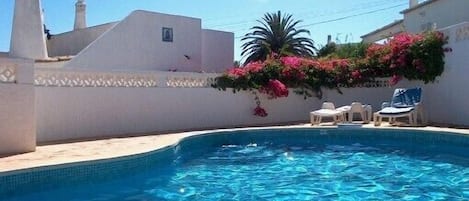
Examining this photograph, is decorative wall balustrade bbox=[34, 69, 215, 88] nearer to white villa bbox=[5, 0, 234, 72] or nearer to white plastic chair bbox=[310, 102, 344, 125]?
white plastic chair bbox=[310, 102, 344, 125]

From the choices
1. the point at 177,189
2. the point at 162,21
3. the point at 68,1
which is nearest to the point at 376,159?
the point at 177,189

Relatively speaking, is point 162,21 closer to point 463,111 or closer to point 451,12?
point 463,111

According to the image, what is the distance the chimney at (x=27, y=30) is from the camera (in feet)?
50.9

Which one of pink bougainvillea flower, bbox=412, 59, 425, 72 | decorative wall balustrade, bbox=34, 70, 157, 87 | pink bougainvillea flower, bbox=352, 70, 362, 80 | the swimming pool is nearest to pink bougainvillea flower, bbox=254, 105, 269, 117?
the swimming pool

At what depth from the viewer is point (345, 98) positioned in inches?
619

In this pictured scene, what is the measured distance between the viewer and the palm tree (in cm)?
2878

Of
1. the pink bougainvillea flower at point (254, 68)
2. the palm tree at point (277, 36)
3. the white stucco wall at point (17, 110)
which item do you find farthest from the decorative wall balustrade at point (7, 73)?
the palm tree at point (277, 36)

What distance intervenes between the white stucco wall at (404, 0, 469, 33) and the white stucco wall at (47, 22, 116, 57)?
1543cm

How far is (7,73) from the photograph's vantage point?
748 cm

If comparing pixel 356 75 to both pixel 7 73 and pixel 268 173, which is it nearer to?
pixel 268 173

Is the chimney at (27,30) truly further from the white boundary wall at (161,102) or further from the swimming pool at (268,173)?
the swimming pool at (268,173)

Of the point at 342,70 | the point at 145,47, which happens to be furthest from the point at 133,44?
the point at 342,70

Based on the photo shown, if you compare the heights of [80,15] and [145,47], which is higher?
[80,15]

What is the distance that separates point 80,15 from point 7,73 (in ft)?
51.8
